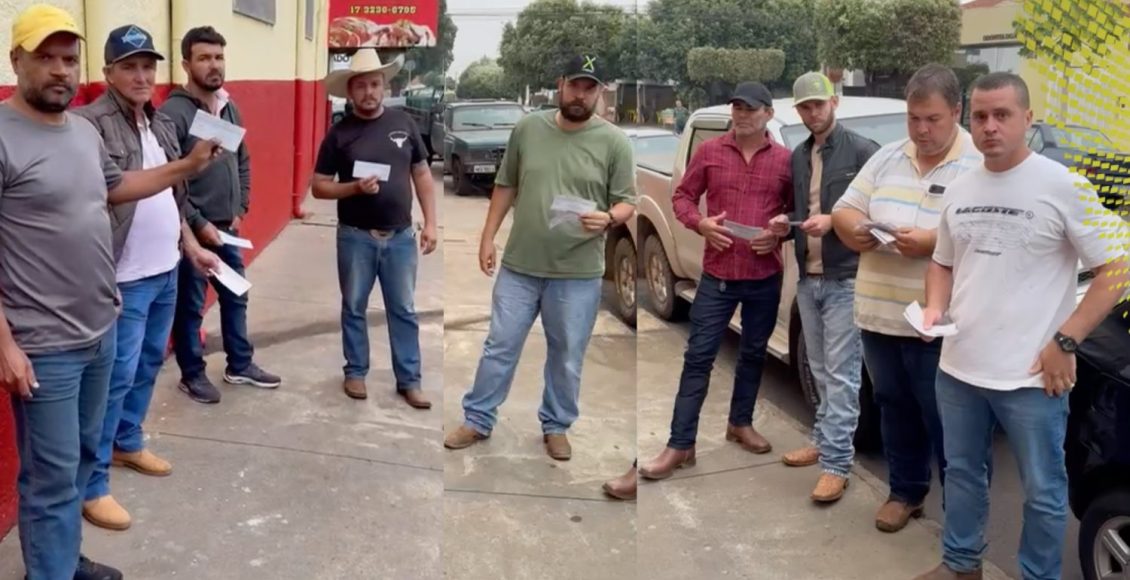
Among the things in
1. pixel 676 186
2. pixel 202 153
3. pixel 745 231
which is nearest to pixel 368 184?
pixel 202 153

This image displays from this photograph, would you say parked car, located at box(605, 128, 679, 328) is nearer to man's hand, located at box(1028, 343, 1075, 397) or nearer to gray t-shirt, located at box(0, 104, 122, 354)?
man's hand, located at box(1028, 343, 1075, 397)

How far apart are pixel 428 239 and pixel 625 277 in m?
2.03

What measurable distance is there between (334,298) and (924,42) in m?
4.36

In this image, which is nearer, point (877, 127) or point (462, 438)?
point (462, 438)

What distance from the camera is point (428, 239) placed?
3.73 meters

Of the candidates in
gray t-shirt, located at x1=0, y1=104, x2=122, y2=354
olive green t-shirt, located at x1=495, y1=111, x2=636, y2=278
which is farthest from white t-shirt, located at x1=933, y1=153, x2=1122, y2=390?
gray t-shirt, located at x1=0, y1=104, x2=122, y2=354

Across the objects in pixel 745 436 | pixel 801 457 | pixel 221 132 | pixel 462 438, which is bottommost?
pixel 801 457

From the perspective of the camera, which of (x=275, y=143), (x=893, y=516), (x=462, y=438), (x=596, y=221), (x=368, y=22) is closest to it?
(x=462, y=438)

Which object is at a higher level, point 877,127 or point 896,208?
point 877,127

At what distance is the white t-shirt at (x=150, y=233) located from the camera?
9.08ft

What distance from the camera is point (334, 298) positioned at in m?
5.86

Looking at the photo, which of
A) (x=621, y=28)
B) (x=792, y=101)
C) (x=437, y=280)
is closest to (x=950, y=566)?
(x=792, y=101)

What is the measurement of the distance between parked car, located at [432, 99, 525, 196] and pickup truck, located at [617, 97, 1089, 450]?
1.65 feet

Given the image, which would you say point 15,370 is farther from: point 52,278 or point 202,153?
point 202,153
